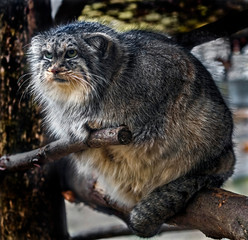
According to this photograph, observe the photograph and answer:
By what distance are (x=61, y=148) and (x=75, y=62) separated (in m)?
0.51

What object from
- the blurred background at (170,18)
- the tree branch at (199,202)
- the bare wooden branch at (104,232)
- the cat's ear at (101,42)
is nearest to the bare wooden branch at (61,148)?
the tree branch at (199,202)

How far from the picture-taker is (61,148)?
291cm

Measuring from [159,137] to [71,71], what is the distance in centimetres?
65

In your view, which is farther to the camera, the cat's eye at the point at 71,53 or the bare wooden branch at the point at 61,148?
the cat's eye at the point at 71,53

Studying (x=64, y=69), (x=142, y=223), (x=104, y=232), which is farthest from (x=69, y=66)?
(x=104, y=232)

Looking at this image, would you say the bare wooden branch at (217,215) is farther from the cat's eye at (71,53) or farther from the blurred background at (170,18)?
the cat's eye at (71,53)

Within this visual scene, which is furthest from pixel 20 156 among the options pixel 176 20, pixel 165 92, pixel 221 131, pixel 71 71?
pixel 176 20

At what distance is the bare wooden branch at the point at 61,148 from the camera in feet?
8.36

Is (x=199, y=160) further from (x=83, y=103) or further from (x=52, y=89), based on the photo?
(x=52, y=89)

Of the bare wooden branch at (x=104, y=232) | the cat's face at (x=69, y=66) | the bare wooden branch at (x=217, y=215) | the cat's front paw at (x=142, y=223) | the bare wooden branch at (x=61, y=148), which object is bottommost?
the bare wooden branch at (x=104, y=232)

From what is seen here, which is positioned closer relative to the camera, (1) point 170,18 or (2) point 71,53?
(2) point 71,53

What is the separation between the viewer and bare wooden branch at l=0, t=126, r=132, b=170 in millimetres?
2547

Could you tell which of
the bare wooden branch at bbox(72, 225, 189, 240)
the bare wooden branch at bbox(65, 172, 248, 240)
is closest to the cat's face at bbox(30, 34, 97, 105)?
the bare wooden branch at bbox(65, 172, 248, 240)

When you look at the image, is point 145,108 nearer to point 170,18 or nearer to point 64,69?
point 64,69
